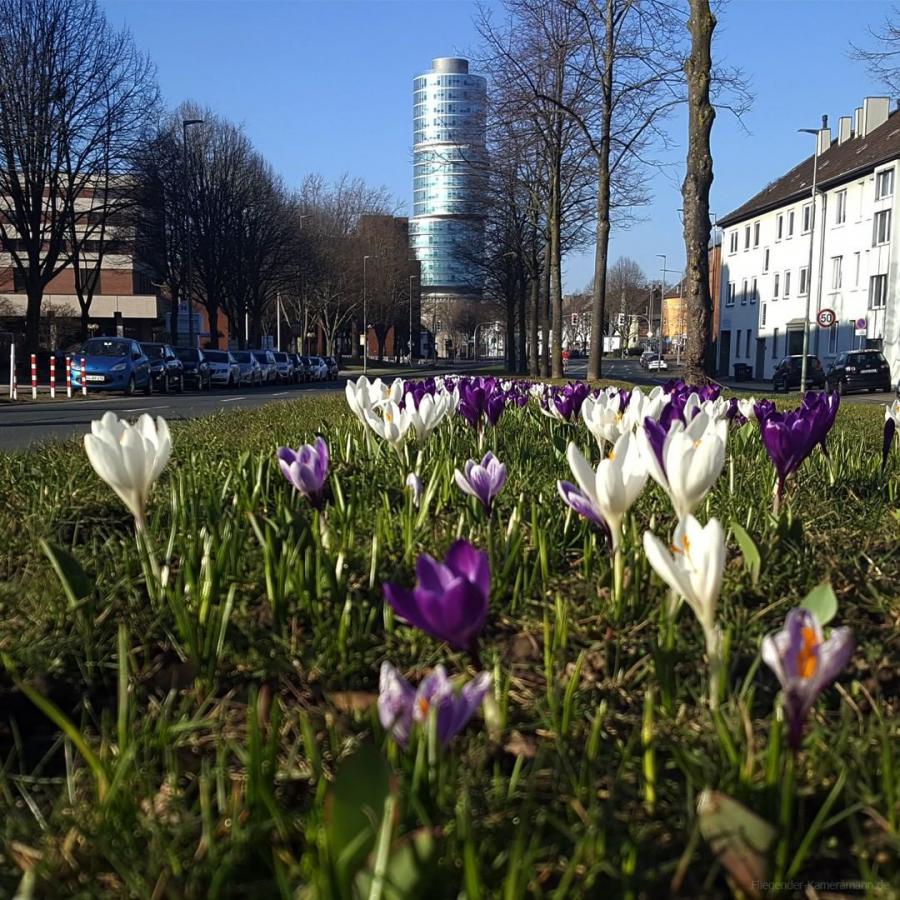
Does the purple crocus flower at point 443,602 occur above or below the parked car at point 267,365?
above

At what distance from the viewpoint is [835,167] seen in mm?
48844

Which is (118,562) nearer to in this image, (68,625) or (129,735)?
(68,625)

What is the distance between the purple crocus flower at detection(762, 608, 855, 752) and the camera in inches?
48.4

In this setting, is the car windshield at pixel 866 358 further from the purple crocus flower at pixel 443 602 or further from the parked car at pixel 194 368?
the purple crocus flower at pixel 443 602

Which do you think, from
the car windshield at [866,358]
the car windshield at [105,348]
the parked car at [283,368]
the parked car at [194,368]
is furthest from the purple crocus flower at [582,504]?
the parked car at [283,368]

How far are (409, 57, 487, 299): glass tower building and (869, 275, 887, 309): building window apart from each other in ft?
59.4

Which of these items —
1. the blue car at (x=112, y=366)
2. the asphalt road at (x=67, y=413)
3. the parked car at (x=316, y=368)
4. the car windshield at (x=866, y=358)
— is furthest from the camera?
the parked car at (x=316, y=368)

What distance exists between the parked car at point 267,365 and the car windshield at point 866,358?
78.2 ft

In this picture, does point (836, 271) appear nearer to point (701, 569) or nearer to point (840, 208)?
point (840, 208)

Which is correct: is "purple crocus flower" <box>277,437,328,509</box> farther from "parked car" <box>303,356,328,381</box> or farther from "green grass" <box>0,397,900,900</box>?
"parked car" <box>303,356,328,381</box>

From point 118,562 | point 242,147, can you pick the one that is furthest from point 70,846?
point 242,147

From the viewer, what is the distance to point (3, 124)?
30.1 meters

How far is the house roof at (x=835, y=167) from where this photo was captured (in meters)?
44.1

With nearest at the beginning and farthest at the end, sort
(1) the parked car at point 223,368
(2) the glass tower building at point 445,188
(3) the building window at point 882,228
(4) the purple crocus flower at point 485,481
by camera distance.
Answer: (4) the purple crocus flower at point 485,481 → (2) the glass tower building at point 445,188 → (1) the parked car at point 223,368 → (3) the building window at point 882,228
